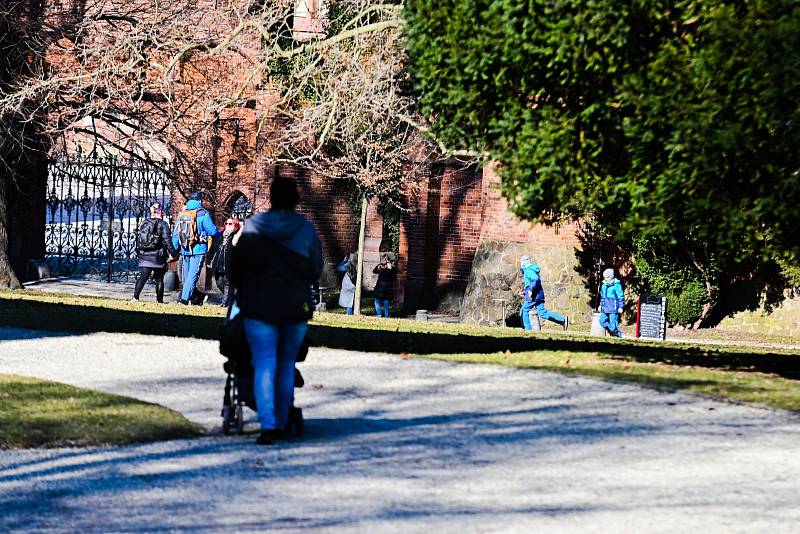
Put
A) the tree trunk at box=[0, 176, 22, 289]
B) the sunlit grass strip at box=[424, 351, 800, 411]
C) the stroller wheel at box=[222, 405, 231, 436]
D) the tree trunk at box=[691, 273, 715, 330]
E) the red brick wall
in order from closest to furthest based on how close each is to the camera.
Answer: the stroller wheel at box=[222, 405, 231, 436]
the sunlit grass strip at box=[424, 351, 800, 411]
the tree trunk at box=[0, 176, 22, 289]
the tree trunk at box=[691, 273, 715, 330]
the red brick wall

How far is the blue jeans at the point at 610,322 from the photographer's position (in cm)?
2655

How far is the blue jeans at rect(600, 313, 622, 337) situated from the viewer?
26547 millimetres

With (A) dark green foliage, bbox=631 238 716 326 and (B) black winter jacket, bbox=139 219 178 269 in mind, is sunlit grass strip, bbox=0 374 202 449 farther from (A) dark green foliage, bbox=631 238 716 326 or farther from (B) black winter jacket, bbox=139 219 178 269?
(A) dark green foliage, bbox=631 238 716 326

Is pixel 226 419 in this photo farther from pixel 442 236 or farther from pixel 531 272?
pixel 442 236

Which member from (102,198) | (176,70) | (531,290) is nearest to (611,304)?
(531,290)

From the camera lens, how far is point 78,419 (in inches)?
395

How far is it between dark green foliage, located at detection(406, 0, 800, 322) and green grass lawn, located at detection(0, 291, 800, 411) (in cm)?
142

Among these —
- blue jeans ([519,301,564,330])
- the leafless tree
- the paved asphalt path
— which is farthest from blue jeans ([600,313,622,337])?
the paved asphalt path

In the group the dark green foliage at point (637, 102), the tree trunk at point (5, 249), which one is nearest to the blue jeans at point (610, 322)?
the tree trunk at point (5, 249)

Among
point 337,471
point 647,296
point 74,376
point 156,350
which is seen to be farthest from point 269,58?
point 337,471

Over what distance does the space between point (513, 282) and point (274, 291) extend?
23.3 m

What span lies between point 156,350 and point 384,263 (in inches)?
697

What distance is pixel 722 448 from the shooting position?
9.84 metres

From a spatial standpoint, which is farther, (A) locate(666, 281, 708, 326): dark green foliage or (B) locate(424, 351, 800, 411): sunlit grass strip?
(A) locate(666, 281, 708, 326): dark green foliage
